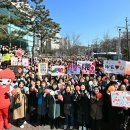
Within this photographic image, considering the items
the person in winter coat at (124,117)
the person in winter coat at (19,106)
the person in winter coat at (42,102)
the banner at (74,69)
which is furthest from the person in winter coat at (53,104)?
the banner at (74,69)

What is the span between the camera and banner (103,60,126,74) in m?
13.9

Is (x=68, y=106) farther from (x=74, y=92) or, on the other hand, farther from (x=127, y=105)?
(x=127, y=105)

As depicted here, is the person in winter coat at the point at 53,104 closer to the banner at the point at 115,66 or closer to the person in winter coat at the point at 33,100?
the person in winter coat at the point at 33,100

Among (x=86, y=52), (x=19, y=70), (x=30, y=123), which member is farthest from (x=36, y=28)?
(x=86, y=52)

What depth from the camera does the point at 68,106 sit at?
10.7 meters

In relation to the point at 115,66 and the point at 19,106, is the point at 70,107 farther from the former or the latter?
the point at 115,66

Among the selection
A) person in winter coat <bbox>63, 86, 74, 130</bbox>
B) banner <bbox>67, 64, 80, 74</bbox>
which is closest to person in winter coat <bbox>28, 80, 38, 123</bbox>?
person in winter coat <bbox>63, 86, 74, 130</bbox>

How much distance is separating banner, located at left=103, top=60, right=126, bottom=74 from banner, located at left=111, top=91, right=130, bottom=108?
450cm

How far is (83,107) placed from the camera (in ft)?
34.0

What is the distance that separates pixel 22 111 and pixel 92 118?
2.44m

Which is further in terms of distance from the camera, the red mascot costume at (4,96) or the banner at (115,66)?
the banner at (115,66)

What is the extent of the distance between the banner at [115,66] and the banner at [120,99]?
14.8 feet

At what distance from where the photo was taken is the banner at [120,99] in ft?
30.3

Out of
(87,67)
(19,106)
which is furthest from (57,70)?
(19,106)
